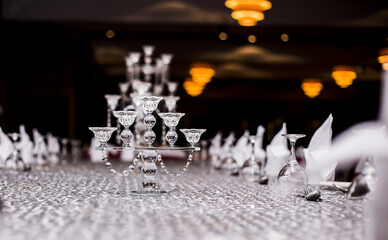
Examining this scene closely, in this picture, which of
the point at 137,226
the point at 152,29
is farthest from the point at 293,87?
the point at 137,226

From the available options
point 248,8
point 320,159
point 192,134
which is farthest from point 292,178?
point 248,8

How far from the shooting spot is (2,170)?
4504 mm

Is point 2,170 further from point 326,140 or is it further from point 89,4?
point 89,4

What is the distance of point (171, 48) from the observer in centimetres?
1257

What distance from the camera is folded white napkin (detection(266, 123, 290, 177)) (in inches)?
168

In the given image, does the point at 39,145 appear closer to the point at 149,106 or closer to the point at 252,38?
the point at 149,106

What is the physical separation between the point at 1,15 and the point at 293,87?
975 cm

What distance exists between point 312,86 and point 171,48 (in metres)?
4.57

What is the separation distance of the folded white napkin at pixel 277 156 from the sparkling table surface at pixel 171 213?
0.79 meters

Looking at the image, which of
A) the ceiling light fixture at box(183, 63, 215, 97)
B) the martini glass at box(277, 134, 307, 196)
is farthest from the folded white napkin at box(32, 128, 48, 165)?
the ceiling light fixture at box(183, 63, 215, 97)

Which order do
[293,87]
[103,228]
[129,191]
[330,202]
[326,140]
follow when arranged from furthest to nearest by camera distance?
[293,87], [326,140], [129,191], [330,202], [103,228]

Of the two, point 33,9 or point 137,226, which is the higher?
point 33,9

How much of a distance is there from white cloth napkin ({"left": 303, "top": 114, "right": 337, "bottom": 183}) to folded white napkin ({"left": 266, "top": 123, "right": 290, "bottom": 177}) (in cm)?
48

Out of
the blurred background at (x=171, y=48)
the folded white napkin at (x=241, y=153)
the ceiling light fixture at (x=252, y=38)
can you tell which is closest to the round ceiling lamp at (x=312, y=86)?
the blurred background at (x=171, y=48)
